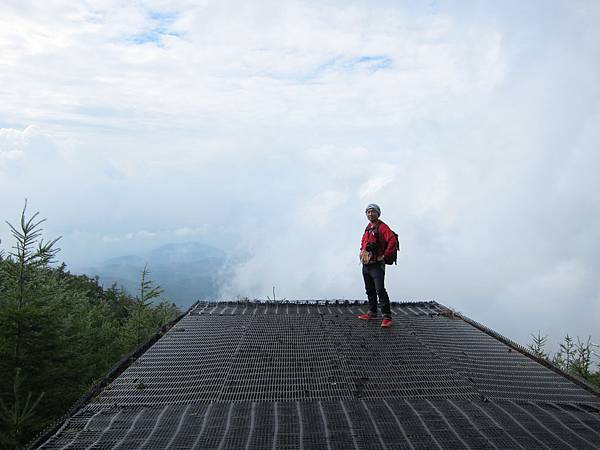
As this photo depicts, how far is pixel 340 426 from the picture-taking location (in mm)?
3469

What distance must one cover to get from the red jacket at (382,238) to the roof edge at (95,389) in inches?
109

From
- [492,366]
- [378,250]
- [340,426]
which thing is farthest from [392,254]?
[340,426]

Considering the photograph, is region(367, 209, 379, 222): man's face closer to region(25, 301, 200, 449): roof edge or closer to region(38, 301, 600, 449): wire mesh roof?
region(38, 301, 600, 449): wire mesh roof

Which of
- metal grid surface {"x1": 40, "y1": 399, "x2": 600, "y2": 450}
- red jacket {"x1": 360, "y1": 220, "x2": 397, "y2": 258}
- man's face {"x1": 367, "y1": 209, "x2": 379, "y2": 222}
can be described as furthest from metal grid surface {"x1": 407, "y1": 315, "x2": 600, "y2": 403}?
man's face {"x1": 367, "y1": 209, "x2": 379, "y2": 222}

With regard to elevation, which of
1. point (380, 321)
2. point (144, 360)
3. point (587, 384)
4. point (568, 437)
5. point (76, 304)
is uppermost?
point (76, 304)

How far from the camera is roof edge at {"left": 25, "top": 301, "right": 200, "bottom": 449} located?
3302 mm

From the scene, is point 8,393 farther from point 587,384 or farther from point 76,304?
point 587,384

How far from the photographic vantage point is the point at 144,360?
16.7ft

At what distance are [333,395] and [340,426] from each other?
0.67m

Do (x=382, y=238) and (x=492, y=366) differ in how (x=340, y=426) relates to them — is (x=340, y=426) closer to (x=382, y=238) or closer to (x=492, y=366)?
(x=492, y=366)

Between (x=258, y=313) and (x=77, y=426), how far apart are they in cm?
413

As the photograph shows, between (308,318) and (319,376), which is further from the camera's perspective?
(308,318)

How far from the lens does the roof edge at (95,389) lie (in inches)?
130

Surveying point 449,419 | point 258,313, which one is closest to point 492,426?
point 449,419
